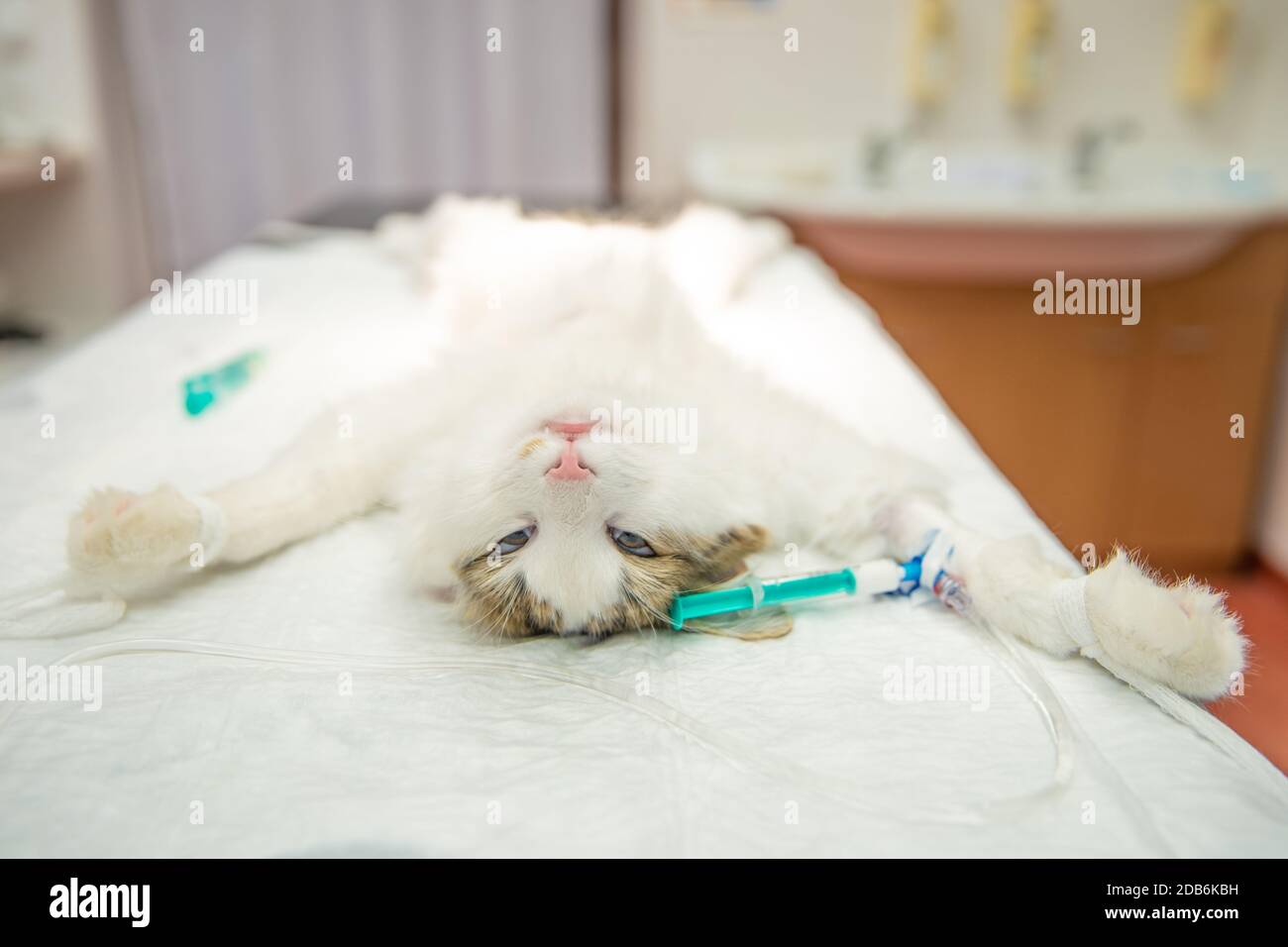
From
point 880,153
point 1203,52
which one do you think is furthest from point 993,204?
point 1203,52

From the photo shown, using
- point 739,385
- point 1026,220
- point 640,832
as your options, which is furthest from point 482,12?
point 640,832

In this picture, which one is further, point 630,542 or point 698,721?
point 630,542

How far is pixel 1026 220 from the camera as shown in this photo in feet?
6.98

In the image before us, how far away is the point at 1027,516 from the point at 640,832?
60 centimetres

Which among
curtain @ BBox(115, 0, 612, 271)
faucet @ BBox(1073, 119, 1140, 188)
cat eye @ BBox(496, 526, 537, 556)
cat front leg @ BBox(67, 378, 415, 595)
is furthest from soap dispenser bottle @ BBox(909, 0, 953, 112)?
cat eye @ BBox(496, 526, 537, 556)

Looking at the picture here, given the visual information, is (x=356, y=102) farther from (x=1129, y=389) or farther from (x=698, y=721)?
(x=698, y=721)

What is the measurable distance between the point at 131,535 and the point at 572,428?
384 millimetres

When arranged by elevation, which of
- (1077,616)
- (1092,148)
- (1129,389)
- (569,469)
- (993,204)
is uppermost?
(1092,148)

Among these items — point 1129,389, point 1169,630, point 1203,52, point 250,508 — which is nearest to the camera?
point 1169,630

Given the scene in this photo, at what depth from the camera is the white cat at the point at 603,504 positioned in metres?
0.75

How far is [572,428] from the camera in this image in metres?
0.83

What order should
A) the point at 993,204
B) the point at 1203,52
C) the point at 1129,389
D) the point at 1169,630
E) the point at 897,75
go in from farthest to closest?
the point at 897,75 → the point at 1203,52 → the point at 1129,389 → the point at 993,204 → the point at 1169,630

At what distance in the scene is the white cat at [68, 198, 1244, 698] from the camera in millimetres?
749

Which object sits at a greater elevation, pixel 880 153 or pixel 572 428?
pixel 880 153
